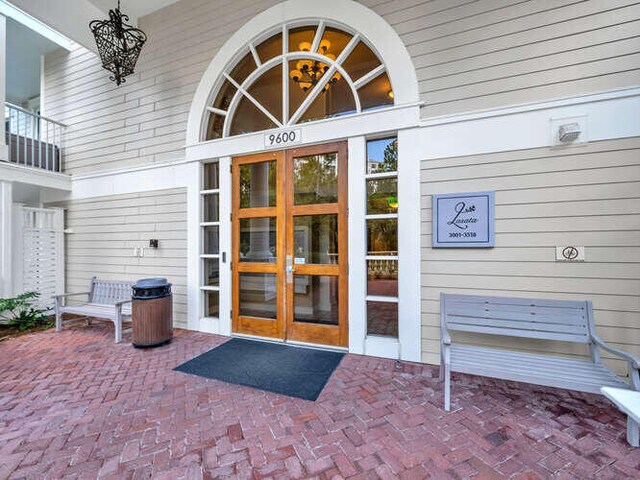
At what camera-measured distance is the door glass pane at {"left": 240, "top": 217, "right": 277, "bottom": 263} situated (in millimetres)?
4090

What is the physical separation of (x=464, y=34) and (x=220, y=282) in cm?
449

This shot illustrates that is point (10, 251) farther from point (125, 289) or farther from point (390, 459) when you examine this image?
Result: point (390, 459)

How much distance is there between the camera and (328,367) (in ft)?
10.6

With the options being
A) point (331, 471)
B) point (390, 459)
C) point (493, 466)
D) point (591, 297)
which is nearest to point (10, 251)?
point (331, 471)

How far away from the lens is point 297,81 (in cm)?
404

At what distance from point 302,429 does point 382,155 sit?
3.05m

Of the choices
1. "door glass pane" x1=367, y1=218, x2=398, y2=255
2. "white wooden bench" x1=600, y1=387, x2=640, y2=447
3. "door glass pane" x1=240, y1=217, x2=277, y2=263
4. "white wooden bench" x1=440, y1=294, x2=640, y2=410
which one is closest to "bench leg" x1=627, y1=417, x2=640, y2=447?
"white wooden bench" x1=600, y1=387, x2=640, y2=447

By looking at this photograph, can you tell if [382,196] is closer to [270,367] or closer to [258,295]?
[258,295]

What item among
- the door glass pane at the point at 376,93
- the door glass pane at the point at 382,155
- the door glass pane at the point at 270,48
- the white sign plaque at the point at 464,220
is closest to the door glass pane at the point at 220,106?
the door glass pane at the point at 270,48

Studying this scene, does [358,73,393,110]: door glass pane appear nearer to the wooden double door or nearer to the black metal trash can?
the wooden double door

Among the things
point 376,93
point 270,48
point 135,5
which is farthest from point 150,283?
point 135,5

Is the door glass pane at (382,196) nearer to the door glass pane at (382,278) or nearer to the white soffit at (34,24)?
the door glass pane at (382,278)

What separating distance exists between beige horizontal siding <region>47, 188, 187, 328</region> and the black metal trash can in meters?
0.76

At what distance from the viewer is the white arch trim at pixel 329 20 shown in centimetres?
336
